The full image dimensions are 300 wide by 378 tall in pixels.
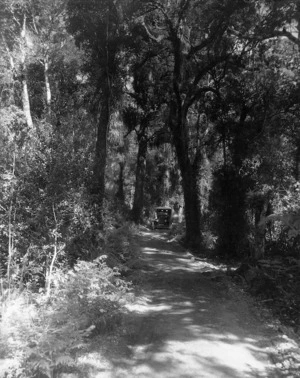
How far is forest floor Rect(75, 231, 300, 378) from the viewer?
574cm

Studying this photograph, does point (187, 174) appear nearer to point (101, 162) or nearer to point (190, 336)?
point (101, 162)

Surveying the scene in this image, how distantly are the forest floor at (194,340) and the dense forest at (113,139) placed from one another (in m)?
0.55

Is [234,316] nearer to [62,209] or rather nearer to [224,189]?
[62,209]

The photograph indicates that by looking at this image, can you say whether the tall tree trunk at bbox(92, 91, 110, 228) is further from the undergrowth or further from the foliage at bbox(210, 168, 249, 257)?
the foliage at bbox(210, 168, 249, 257)

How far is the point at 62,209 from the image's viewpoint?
30.5ft

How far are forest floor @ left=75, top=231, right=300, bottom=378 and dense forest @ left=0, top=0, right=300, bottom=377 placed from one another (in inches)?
21.7

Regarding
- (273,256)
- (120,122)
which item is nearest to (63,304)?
(273,256)

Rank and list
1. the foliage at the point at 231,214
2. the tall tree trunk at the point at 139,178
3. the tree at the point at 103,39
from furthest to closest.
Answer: the tall tree trunk at the point at 139,178
the foliage at the point at 231,214
the tree at the point at 103,39

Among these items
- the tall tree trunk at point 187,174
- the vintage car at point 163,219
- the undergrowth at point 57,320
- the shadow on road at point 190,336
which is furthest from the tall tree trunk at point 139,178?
the undergrowth at point 57,320

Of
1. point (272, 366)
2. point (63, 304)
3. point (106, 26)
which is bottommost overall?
point (272, 366)

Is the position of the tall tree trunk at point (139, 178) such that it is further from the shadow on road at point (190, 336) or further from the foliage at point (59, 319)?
the foliage at point (59, 319)

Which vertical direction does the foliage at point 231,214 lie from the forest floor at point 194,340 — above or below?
above

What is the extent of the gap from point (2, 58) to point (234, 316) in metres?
A: 15.7

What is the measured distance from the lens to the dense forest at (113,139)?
323 inches
